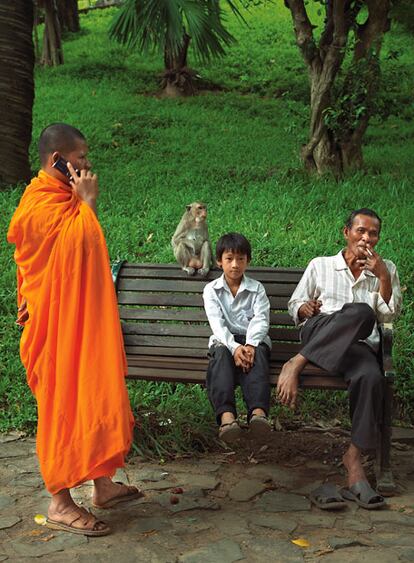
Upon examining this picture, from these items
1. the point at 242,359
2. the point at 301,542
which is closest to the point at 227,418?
the point at 242,359

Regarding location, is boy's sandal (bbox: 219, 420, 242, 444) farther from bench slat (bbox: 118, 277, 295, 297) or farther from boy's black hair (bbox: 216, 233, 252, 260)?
bench slat (bbox: 118, 277, 295, 297)

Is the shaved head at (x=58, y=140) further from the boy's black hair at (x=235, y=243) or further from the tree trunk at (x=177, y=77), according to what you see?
the tree trunk at (x=177, y=77)

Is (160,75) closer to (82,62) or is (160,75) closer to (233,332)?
(82,62)

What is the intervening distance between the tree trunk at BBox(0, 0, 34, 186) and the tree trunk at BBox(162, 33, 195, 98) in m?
6.45

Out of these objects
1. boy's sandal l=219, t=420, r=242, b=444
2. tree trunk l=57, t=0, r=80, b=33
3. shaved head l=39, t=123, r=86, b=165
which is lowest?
boy's sandal l=219, t=420, r=242, b=444

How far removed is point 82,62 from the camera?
17.3 m

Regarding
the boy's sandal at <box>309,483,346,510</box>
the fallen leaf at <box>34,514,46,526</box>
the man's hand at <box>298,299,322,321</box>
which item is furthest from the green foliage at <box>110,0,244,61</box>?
the fallen leaf at <box>34,514,46,526</box>

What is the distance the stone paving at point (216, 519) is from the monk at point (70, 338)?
177 mm

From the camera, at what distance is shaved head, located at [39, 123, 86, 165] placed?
12.2 feet

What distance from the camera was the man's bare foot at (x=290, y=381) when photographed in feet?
13.8

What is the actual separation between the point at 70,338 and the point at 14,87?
18.8 ft

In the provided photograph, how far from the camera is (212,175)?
9898 mm

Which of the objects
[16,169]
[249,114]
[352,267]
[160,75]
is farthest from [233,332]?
[160,75]

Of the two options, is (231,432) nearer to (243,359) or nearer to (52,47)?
Result: (243,359)
